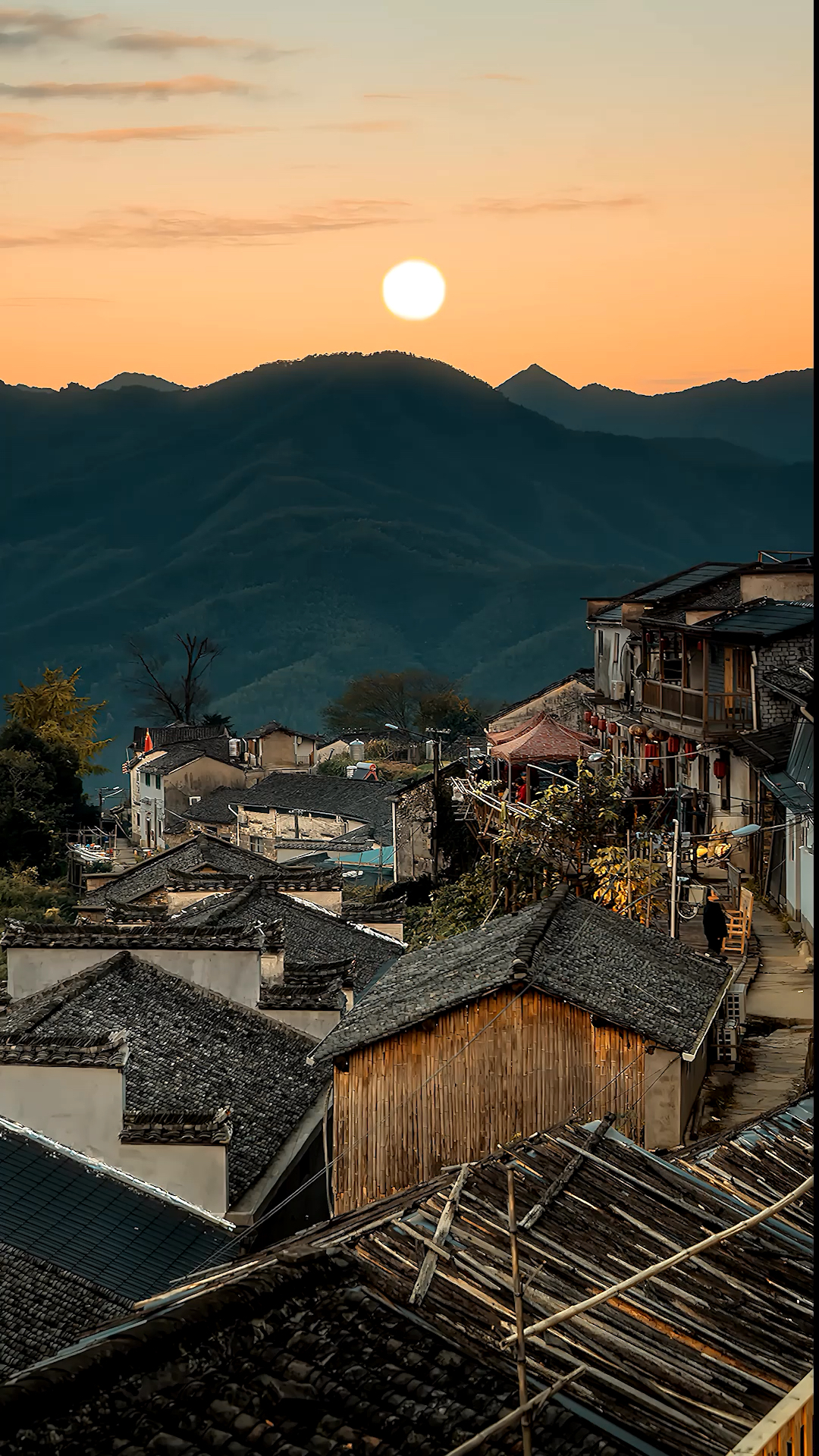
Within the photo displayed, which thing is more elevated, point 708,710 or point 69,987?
point 708,710

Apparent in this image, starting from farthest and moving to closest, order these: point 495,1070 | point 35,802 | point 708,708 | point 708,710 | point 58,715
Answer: point 58,715, point 35,802, point 708,708, point 708,710, point 495,1070

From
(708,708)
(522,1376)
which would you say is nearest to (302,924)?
(708,708)

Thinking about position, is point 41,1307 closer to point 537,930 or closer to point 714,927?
point 537,930

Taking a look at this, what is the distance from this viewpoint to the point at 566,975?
1311 centimetres

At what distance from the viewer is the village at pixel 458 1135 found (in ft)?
17.5

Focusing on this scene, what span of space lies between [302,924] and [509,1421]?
21.6 meters

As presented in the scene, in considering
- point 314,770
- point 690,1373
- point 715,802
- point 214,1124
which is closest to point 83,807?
point 314,770

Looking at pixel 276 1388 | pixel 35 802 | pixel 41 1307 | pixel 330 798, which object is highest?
pixel 276 1388

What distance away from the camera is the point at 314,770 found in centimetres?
→ 7356

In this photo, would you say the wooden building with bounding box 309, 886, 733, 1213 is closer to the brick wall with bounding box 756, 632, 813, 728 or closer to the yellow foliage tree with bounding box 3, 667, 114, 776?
the brick wall with bounding box 756, 632, 813, 728

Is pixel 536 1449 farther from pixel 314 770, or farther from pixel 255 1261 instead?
pixel 314 770

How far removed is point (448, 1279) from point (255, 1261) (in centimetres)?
89

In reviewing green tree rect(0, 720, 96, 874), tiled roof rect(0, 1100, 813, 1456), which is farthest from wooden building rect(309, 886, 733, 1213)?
green tree rect(0, 720, 96, 874)

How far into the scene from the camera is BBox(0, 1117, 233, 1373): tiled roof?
33.8ft
